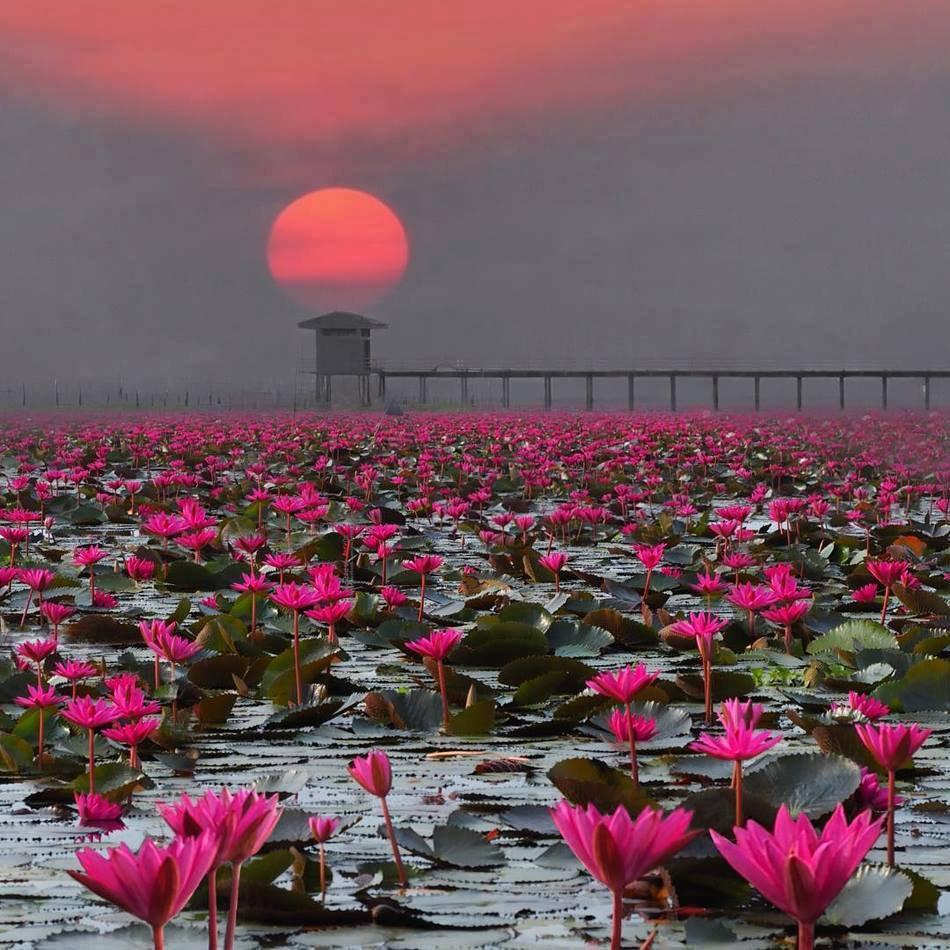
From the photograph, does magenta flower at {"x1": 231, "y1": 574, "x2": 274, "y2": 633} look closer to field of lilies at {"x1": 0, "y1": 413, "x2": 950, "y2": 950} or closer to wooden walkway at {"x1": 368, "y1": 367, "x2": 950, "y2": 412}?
field of lilies at {"x1": 0, "y1": 413, "x2": 950, "y2": 950}

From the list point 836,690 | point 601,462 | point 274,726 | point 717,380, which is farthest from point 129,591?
point 717,380

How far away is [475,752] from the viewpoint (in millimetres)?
3844

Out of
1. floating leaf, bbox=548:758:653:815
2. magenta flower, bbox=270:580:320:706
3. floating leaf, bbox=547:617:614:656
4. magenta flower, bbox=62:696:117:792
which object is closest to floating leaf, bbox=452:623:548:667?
floating leaf, bbox=547:617:614:656

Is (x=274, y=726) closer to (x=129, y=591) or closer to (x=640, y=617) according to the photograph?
(x=640, y=617)

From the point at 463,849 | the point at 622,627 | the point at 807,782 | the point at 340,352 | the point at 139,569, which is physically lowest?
the point at 463,849

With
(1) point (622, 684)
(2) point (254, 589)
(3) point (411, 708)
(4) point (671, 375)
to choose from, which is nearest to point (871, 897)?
(1) point (622, 684)

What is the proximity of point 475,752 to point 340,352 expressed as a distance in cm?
8264

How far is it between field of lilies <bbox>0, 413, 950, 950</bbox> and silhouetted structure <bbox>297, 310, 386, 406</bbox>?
250 feet

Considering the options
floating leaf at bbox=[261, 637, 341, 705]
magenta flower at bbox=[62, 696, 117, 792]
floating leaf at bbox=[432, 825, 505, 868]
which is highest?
magenta flower at bbox=[62, 696, 117, 792]

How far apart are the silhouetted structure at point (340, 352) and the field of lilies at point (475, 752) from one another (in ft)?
250

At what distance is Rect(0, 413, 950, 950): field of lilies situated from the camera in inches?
88.0

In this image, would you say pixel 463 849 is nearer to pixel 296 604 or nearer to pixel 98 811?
pixel 98 811

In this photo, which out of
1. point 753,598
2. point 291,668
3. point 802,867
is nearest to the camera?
point 802,867

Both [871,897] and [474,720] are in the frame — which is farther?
[474,720]
